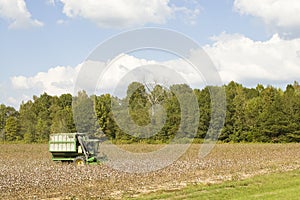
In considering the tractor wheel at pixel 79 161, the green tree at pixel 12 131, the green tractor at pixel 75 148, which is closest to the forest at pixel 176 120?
the green tree at pixel 12 131

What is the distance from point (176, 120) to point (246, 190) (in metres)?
37.4

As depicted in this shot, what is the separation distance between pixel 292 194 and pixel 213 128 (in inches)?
2026

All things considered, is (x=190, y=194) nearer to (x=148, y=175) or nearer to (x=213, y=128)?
(x=148, y=175)

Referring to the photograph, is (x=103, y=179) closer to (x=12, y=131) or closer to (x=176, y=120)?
(x=176, y=120)

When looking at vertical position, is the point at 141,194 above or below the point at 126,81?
below

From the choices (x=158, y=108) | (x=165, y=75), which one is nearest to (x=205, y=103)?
(x=158, y=108)

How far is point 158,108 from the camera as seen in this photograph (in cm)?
4162

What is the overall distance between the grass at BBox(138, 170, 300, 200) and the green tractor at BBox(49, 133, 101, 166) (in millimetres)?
9880

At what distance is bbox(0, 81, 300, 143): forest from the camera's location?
128ft

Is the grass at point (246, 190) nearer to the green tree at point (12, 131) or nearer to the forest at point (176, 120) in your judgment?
the forest at point (176, 120)

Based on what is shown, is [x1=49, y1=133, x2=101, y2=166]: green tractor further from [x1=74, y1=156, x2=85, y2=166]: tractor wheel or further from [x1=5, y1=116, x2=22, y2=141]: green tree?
[x1=5, y1=116, x2=22, y2=141]: green tree

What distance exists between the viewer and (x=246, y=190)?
14.6m

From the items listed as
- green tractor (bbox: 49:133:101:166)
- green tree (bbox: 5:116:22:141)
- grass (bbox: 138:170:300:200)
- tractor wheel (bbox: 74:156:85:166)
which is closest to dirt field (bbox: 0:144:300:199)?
grass (bbox: 138:170:300:200)

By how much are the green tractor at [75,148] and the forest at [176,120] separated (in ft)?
32.9
